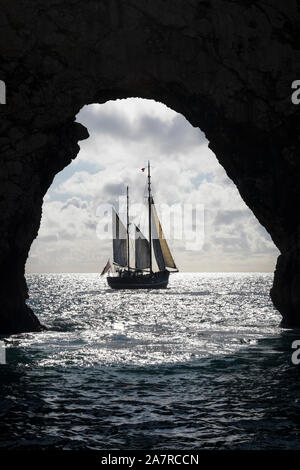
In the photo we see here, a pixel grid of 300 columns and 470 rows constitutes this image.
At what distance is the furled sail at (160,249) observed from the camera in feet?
295

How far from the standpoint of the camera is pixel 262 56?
24.7 m

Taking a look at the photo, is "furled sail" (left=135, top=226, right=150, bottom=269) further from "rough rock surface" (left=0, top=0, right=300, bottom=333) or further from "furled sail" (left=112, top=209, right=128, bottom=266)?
"rough rock surface" (left=0, top=0, right=300, bottom=333)

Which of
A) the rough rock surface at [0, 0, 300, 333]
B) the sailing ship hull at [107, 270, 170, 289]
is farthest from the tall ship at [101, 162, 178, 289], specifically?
the rough rock surface at [0, 0, 300, 333]

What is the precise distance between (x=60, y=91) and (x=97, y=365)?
576 inches

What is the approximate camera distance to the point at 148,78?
82.6 ft

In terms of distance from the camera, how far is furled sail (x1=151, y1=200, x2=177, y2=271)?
9006 cm

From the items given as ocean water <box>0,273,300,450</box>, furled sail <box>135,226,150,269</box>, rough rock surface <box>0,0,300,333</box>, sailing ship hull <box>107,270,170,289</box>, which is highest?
rough rock surface <box>0,0,300,333</box>

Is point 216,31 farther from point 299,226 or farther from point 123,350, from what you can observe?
point 123,350

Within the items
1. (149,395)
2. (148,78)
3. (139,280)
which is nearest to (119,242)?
(139,280)

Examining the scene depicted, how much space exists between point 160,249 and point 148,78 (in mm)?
68420

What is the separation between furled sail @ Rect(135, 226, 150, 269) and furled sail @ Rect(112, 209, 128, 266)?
116 inches

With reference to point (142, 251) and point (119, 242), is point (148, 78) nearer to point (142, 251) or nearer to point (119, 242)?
point (142, 251)

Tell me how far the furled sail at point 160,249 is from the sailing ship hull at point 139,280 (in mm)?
2211

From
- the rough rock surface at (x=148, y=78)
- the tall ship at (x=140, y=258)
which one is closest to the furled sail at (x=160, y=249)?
the tall ship at (x=140, y=258)
